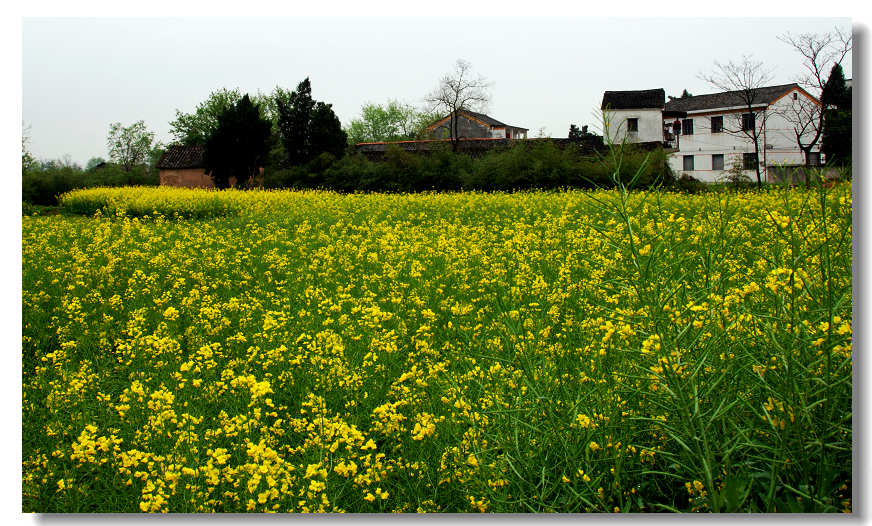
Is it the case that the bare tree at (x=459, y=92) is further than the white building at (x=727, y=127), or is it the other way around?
the bare tree at (x=459, y=92)

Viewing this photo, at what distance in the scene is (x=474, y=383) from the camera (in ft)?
9.82

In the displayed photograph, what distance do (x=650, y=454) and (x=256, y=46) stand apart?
3.10 metres

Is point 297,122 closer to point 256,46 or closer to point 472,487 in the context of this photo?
point 256,46

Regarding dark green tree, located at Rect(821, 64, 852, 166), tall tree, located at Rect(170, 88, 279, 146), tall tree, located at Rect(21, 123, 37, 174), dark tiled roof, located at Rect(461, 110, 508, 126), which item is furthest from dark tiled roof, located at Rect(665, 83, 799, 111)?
tall tree, located at Rect(21, 123, 37, 174)

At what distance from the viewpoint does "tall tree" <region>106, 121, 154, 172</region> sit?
456 cm

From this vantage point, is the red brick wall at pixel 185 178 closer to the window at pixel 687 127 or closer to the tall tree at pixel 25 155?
the tall tree at pixel 25 155

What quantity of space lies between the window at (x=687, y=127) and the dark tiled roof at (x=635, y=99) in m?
0.44

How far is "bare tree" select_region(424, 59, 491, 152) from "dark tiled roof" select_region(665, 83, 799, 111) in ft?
4.41

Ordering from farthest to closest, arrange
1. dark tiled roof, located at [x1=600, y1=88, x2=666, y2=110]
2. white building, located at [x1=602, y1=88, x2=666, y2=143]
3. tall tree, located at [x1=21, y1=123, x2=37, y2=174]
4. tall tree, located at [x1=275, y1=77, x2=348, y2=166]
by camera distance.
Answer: tall tree, located at [x1=275, y1=77, x2=348, y2=166]
dark tiled roof, located at [x1=600, y1=88, x2=666, y2=110]
white building, located at [x1=602, y1=88, x2=666, y2=143]
tall tree, located at [x1=21, y1=123, x2=37, y2=174]

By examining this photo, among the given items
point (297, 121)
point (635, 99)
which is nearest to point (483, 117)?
point (635, 99)

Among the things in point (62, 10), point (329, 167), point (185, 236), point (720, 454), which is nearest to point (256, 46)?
point (62, 10)

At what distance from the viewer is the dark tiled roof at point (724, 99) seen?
4.13 metres

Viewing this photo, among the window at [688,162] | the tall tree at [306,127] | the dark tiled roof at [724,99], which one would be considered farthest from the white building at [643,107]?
the tall tree at [306,127]

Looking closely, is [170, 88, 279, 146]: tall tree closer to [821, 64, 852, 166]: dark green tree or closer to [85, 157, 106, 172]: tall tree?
[85, 157, 106, 172]: tall tree
